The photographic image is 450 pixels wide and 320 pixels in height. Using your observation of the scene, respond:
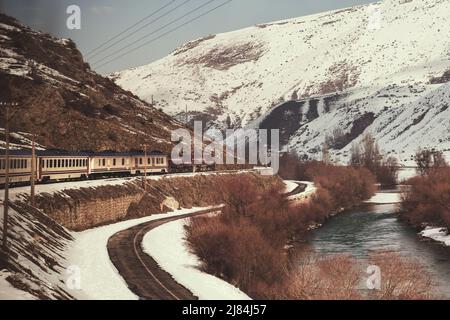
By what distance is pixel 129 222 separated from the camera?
48.3m

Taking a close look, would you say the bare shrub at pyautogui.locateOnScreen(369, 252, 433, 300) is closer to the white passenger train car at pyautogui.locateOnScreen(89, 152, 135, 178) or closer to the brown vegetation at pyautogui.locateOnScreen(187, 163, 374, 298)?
the brown vegetation at pyautogui.locateOnScreen(187, 163, 374, 298)

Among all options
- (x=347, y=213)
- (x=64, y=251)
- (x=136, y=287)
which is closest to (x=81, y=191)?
(x=64, y=251)

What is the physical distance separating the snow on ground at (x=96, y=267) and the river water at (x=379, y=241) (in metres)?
18.0

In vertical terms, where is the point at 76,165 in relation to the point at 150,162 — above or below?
below

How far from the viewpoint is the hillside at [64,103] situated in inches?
3184

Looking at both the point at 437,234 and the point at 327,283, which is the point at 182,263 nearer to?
the point at 327,283

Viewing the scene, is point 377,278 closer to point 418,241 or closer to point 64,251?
point 64,251

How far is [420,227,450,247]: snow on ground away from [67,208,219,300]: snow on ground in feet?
99.3

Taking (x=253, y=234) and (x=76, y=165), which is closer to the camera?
(x=253, y=234)

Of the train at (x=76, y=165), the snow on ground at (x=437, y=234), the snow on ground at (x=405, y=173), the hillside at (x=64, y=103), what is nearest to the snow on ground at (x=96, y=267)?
the train at (x=76, y=165)

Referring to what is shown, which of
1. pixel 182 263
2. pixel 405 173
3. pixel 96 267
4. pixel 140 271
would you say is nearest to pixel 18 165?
pixel 96 267

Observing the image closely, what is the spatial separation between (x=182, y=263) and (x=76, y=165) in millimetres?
25868

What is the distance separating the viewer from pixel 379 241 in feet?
174

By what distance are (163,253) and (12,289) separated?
48.4ft
